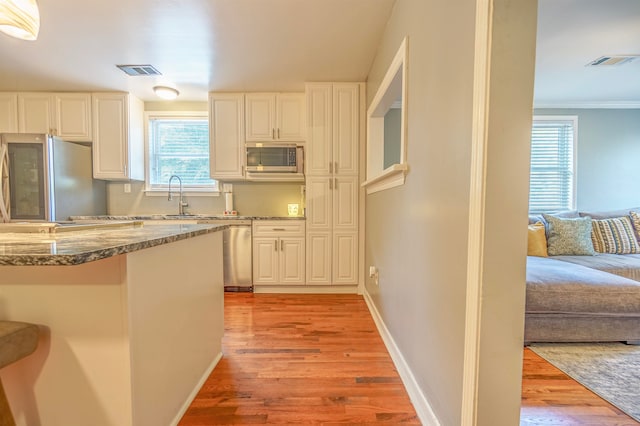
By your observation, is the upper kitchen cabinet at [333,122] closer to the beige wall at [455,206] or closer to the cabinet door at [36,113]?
the beige wall at [455,206]

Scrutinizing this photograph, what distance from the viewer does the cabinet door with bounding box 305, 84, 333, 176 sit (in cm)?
305

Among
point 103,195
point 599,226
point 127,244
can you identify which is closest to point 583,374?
point 599,226

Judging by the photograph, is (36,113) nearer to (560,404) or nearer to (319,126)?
(319,126)

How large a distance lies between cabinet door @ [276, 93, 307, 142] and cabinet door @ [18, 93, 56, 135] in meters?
2.67

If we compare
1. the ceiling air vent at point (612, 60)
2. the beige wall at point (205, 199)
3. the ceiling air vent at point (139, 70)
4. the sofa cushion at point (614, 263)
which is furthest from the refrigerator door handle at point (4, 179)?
the ceiling air vent at point (612, 60)

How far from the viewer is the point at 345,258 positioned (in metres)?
3.11

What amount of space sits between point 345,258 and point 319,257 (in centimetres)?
29

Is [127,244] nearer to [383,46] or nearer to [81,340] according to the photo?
[81,340]

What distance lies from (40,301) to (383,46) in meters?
2.51

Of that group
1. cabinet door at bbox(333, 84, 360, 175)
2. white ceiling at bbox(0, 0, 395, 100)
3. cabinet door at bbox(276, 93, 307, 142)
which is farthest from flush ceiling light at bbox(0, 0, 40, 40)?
cabinet door at bbox(333, 84, 360, 175)

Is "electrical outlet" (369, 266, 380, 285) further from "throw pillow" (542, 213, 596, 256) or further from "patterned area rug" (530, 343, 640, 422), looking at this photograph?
"throw pillow" (542, 213, 596, 256)

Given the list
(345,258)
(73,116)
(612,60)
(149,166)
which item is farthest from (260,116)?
Result: (612,60)

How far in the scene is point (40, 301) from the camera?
91 cm

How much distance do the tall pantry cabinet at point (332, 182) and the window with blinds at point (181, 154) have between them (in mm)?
1513
